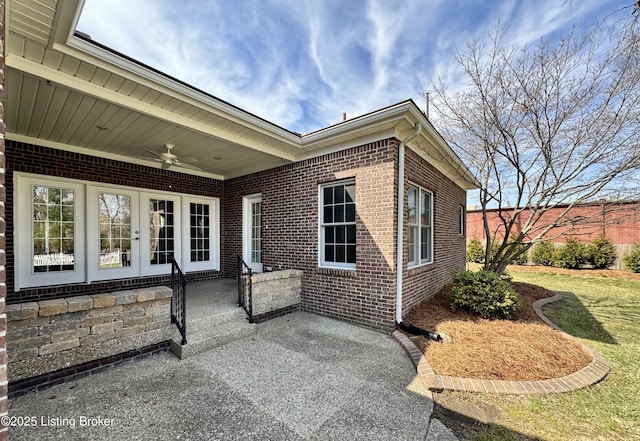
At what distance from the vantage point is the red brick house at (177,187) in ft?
11.0

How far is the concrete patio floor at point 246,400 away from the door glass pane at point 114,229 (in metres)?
3.32

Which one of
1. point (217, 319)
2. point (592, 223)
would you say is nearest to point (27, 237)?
point (217, 319)

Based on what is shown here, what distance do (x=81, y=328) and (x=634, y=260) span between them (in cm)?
1657

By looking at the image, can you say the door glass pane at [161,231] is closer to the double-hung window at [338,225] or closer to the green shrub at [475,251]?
the double-hung window at [338,225]

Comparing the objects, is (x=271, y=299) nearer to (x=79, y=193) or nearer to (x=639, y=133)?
(x=79, y=193)

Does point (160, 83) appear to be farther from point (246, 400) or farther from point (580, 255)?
point (580, 255)

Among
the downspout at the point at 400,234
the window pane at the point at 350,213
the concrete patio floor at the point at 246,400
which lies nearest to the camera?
the concrete patio floor at the point at 246,400

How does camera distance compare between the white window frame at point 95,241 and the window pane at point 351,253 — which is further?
the white window frame at point 95,241

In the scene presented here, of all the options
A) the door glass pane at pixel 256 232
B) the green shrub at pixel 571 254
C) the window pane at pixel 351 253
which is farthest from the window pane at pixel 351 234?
the green shrub at pixel 571 254

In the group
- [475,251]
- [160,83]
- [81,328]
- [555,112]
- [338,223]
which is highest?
[555,112]

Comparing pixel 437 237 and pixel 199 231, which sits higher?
pixel 199 231

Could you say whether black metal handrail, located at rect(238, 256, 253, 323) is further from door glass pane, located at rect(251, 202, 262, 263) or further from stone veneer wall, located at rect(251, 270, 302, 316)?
door glass pane, located at rect(251, 202, 262, 263)

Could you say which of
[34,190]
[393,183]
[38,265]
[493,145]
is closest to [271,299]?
[393,183]

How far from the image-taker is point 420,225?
5719 millimetres
